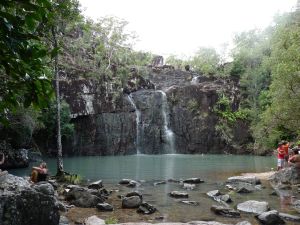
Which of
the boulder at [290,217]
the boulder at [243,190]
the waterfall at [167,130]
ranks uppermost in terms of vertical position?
the waterfall at [167,130]

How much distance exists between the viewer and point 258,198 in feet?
43.6

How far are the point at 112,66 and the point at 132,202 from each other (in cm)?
3295

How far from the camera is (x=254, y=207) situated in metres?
11.1

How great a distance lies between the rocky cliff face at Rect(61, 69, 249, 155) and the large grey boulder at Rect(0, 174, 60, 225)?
100ft

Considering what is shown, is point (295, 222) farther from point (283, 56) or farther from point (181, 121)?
point (181, 121)

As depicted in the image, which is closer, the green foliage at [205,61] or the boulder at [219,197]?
the boulder at [219,197]

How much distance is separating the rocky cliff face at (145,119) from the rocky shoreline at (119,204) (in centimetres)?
2241

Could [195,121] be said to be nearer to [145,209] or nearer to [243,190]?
[243,190]

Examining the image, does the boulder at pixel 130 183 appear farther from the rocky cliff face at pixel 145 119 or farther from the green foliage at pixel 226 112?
the green foliage at pixel 226 112

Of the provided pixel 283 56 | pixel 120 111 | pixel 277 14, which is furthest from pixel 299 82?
pixel 277 14

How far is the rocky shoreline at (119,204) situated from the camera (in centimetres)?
741

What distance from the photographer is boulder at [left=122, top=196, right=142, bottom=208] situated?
11.4 meters

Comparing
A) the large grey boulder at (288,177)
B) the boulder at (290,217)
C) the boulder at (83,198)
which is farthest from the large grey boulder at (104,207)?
the large grey boulder at (288,177)

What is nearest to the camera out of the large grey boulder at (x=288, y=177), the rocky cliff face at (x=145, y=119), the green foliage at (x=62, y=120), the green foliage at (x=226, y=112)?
the large grey boulder at (x=288, y=177)
